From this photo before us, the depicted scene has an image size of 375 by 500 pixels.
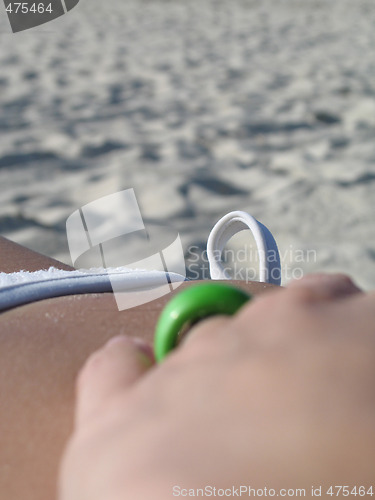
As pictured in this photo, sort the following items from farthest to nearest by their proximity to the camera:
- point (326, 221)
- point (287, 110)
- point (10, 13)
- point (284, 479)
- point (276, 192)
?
point (10, 13) → point (287, 110) → point (276, 192) → point (326, 221) → point (284, 479)

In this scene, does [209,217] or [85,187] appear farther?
[85,187]

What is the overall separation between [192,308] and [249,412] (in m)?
0.09

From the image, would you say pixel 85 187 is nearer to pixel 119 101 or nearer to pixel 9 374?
pixel 119 101

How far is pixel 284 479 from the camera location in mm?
325

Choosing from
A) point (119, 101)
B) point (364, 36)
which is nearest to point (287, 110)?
point (119, 101)

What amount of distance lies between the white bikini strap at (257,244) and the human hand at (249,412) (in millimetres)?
444

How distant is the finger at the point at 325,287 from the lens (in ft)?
1.38

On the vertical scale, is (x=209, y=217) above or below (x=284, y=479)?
below

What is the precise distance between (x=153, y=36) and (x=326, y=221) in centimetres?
235

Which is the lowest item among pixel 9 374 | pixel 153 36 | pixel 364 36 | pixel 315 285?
pixel 364 36

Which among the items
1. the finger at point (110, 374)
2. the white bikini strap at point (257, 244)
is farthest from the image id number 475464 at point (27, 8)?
the finger at point (110, 374)

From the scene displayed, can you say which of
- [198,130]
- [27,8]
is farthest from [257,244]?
[27,8]
